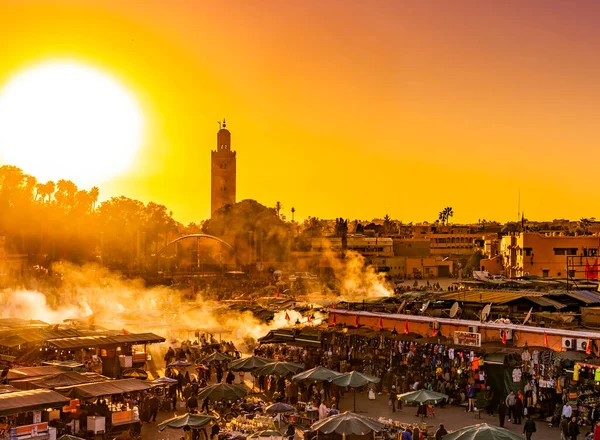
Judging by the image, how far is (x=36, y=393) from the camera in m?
19.1

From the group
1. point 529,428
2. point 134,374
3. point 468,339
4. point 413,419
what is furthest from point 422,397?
point 134,374

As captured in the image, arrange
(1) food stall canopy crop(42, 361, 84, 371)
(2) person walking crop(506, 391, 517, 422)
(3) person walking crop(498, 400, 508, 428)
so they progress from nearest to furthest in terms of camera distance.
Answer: (3) person walking crop(498, 400, 508, 428) → (2) person walking crop(506, 391, 517, 422) → (1) food stall canopy crop(42, 361, 84, 371)

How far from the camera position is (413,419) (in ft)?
74.5

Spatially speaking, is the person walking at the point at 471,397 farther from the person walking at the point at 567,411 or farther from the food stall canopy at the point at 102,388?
the food stall canopy at the point at 102,388

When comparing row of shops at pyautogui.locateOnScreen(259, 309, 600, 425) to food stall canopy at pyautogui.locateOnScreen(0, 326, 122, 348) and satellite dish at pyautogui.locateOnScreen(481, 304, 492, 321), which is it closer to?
satellite dish at pyautogui.locateOnScreen(481, 304, 492, 321)

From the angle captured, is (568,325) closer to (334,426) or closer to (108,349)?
(334,426)

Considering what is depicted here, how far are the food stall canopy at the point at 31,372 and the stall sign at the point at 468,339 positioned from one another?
1353 centimetres

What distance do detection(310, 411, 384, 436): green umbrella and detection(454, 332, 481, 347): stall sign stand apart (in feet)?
27.4

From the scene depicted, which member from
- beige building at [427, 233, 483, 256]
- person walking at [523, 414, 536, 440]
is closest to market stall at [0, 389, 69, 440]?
person walking at [523, 414, 536, 440]

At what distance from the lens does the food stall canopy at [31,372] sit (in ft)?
74.8

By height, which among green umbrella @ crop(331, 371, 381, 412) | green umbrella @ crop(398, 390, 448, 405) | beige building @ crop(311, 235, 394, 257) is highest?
beige building @ crop(311, 235, 394, 257)

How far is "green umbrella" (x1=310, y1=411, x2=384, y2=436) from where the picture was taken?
17234mm

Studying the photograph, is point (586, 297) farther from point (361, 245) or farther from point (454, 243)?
point (454, 243)

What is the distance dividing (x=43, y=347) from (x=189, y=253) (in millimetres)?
86312
